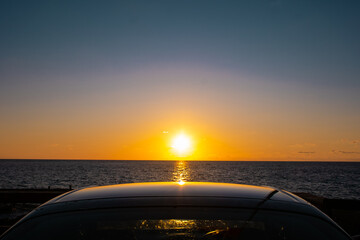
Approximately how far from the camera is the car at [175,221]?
1633 millimetres

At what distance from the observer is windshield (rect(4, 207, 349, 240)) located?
5.34 feet

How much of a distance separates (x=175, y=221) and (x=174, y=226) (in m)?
0.03

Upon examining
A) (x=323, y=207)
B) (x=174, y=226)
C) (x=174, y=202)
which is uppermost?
(x=174, y=202)

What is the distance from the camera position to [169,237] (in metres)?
1.60

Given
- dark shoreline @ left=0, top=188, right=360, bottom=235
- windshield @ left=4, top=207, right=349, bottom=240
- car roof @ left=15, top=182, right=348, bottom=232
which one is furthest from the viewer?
dark shoreline @ left=0, top=188, right=360, bottom=235

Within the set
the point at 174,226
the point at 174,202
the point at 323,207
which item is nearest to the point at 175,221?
A: the point at 174,226

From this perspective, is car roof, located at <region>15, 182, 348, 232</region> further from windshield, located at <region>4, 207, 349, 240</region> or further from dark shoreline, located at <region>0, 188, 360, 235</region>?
dark shoreline, located at <region>0, 188, 360, 235</region>

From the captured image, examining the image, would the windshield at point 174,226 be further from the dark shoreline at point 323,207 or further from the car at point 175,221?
the dark shoreline at point 323,207

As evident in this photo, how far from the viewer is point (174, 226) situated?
1.64 meters

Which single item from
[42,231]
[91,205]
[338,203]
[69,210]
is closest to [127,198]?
[91,205]

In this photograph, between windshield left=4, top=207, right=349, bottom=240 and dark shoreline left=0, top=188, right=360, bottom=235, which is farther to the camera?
dark shoreline left=0, top=188, right=360, bottom=235

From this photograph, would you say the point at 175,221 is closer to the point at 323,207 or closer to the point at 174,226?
the point at 174,226

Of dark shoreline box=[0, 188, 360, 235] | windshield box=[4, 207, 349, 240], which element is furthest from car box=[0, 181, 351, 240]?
dark shoreline box=[0, 188, 360, 235]

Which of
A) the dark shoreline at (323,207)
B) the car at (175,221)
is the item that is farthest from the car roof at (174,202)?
the dark shoreline at (323,207)
